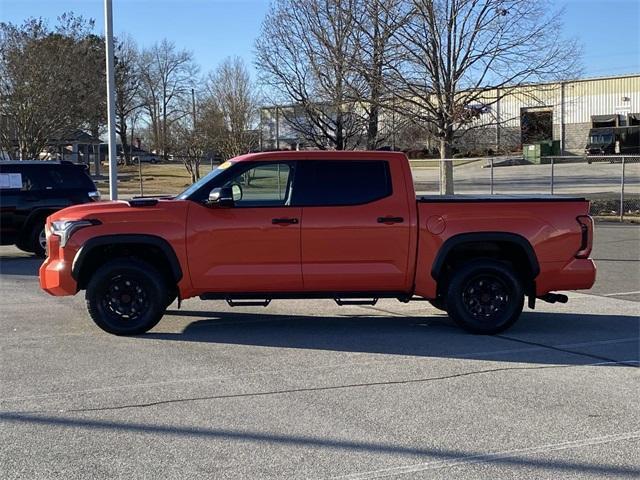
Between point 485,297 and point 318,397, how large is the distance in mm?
3139

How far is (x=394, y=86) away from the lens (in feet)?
71.9

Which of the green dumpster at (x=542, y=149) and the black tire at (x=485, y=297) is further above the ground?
the green dumpster at (x=542, y=149)

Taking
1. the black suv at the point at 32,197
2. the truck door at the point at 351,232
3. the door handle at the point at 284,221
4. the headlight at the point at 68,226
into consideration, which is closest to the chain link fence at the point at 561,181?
the black suv at the point at 32,197

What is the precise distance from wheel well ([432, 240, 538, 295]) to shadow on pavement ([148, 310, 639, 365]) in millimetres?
626

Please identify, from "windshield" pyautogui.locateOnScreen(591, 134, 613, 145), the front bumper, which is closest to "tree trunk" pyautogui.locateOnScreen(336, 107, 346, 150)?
the front bumper

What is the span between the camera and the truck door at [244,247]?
8.11 metres

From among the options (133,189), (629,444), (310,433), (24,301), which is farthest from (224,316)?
(133,189)

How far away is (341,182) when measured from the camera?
27.5 ft

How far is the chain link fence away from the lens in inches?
1006

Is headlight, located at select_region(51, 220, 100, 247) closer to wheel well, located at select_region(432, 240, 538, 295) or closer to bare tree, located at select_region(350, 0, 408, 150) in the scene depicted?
wheel well, located at select_region(432, 240, 538, 295)

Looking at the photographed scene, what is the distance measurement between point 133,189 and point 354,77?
22773 mm

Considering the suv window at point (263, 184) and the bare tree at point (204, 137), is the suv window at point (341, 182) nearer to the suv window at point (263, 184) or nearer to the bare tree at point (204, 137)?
the suv window at point (263, 184)

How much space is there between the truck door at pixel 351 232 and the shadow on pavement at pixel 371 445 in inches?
126

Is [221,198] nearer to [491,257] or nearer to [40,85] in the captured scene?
[491,257]
